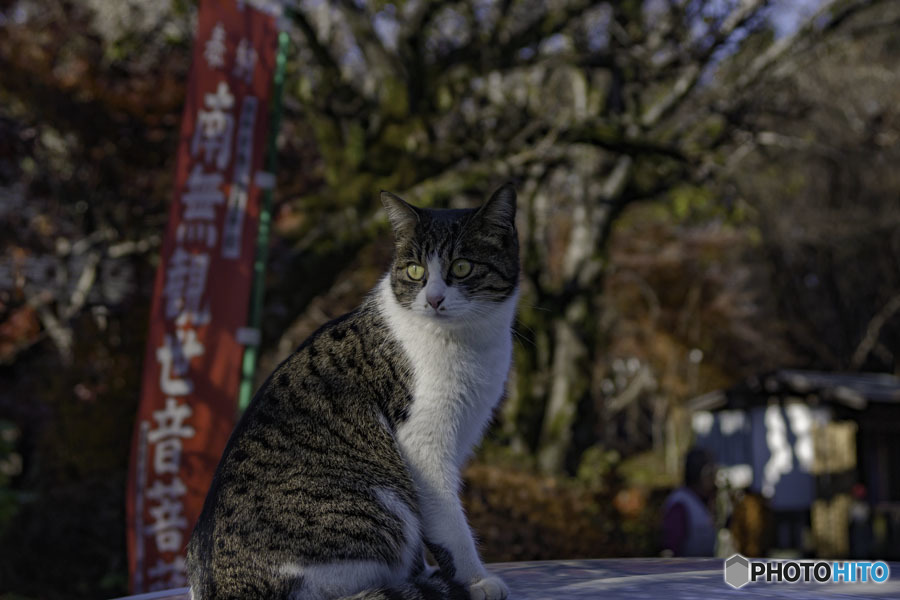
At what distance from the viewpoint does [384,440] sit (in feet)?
9.55

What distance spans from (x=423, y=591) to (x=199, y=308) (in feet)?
14.6

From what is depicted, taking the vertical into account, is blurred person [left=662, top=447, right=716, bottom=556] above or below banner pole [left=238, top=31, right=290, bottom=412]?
below

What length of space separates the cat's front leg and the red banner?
3.89 meters

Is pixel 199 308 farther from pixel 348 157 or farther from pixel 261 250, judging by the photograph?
pixel 348 157

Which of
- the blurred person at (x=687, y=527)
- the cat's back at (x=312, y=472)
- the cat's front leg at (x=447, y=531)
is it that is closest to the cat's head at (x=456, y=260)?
the cat's back at (x=312, y=472)

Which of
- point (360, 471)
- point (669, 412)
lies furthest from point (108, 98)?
point (669, 412)

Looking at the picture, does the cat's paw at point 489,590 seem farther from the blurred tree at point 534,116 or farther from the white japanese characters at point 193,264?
the blurred tree at point 534,116

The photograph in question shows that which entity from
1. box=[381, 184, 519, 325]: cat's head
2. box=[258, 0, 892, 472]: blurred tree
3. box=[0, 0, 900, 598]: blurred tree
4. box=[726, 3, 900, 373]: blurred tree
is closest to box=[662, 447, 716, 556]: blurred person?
box=[258, 0, 892, 472]: blurred tree

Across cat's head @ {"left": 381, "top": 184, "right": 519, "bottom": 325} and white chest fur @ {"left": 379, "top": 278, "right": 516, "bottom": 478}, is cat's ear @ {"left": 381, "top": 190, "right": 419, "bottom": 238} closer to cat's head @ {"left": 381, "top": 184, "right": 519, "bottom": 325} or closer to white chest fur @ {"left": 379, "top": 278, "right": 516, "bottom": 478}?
cat's head @ {"left": 381, "top": 184, "right": 519, "bottom": 325}

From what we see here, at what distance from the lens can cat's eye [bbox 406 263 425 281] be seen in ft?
10.5

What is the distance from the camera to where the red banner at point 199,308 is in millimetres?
6457

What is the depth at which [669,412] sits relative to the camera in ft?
96.3

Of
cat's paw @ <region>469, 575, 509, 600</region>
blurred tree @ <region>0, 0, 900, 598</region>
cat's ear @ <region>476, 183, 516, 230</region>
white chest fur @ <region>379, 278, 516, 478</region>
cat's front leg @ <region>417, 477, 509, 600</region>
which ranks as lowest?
cat's paw @ <region>469, 575, 509, 600</region>

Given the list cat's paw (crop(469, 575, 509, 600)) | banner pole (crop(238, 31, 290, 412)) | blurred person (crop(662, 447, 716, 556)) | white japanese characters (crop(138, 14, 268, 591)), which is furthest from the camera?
blurred person (crop(662, 447, 716, 556))
